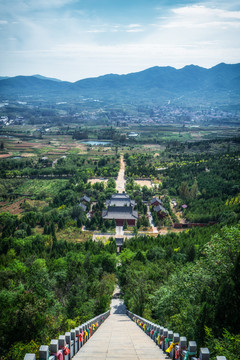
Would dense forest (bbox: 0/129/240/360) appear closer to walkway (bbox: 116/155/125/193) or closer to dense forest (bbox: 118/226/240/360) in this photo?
dense forest (bbox: 118/226/240/360)

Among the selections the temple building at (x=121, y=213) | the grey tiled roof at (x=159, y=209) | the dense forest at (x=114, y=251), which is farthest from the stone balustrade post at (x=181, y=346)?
the grey tiled roof at (x=159, y=209)

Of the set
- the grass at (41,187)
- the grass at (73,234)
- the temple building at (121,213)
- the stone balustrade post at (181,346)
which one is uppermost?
the stone balustrade post at (181,346)

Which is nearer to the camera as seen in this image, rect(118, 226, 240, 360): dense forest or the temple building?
rect(118, 226, 240, 360): dense forest

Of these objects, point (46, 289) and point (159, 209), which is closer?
point (46, 289)

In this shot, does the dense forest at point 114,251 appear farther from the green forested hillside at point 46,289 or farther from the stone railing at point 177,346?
the stone railing at point 177,346

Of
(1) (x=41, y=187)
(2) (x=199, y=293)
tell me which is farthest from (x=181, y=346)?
(1) (x=41, y=187)

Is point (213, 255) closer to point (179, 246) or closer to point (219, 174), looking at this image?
point (179, 246)

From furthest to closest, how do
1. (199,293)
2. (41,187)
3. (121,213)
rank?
(41,187)
(121,213)
(199,293)

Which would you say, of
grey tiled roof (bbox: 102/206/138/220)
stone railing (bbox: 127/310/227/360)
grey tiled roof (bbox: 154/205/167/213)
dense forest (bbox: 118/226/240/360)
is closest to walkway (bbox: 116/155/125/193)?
grey tiled roof (bbox: 154/205/167/213)

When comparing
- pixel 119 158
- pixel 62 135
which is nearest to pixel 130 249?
pixel 119 158

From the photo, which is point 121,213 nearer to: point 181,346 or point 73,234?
point 73,234

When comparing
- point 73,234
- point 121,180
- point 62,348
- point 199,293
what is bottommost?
point 73,234
